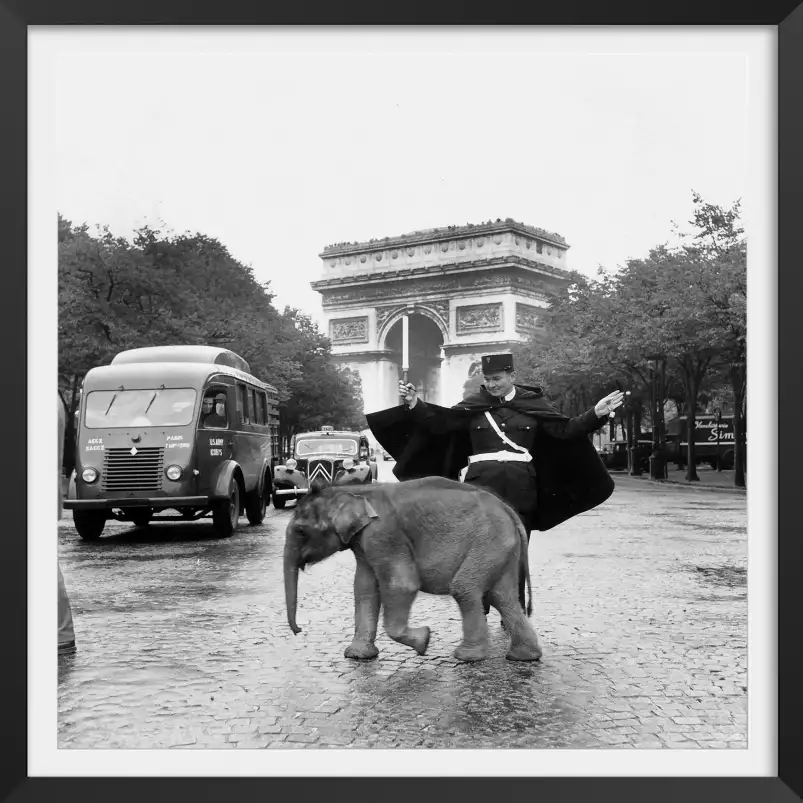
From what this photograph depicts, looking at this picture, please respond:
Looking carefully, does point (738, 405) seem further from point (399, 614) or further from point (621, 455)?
point (399, 614)

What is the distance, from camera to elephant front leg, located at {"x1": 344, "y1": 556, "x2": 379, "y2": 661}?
6.98 m

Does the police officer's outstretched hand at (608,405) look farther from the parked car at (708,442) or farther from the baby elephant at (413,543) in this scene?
the parked car at (708,442)

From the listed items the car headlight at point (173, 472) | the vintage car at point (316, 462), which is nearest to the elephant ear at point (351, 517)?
the car headlight at point (173, 472)

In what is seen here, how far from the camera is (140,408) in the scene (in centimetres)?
1719

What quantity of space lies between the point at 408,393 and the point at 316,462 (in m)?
16.5

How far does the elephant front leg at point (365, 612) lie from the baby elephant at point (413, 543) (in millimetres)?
13

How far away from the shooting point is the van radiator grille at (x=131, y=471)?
16.6 metres

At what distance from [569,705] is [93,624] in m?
4.12

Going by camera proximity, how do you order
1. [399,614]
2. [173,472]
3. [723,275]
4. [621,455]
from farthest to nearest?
1. [621,455]
2. [723,275]
3. [173,472]
4. [399,614]

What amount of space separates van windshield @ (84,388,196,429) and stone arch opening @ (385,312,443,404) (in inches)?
1391

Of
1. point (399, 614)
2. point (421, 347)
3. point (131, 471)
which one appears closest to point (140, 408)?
point (131, 471)

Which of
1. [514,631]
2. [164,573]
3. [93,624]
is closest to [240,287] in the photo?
[164,573]

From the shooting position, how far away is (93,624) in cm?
886
